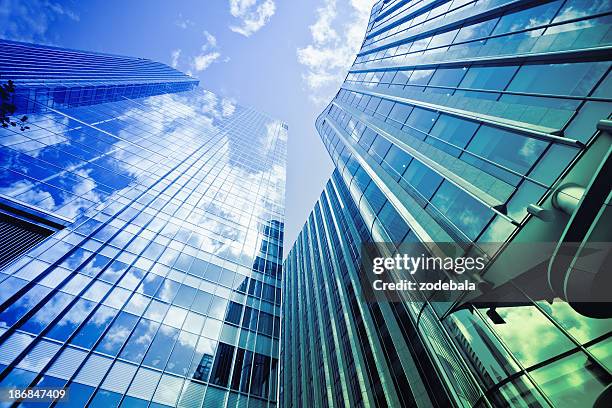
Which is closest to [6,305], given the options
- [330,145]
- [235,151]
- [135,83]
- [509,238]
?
[509,238]

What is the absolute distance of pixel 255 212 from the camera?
112 feet

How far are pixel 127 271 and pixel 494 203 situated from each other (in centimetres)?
2033

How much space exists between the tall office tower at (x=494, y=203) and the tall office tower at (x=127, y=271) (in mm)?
9425

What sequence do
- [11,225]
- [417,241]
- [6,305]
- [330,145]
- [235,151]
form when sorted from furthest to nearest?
[235,151] < [330,145] < [11,225] < [417,241] < [6,305]

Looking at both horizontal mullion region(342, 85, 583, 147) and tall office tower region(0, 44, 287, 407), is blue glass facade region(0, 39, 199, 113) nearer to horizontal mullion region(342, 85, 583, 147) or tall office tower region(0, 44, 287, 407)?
tall office tower region(0, 44, 287, 407)

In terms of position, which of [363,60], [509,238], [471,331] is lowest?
[471,331]

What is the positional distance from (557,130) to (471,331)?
25.5ft

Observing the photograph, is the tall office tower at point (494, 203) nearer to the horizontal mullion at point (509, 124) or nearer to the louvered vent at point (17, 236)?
the horizontal mullion at point (509, 124)

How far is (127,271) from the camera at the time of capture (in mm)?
17688

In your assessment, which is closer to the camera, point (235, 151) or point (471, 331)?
point (471, 331)

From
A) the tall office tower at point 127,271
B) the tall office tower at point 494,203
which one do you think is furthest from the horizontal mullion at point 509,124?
the tall office tower at point 127,271

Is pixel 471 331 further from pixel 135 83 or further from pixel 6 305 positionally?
pixel 135 83

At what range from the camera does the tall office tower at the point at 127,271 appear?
12445mm

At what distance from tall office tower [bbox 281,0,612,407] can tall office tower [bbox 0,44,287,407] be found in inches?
371
